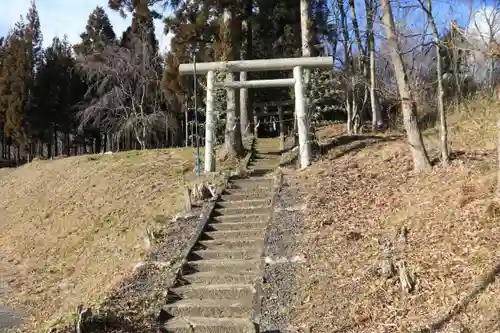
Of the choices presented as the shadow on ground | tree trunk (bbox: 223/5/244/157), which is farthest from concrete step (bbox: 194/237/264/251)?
tree trunk (bbox: 223/5/244/157)

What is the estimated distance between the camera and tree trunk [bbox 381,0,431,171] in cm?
995

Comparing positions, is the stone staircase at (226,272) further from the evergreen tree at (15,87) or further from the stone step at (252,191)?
the evergreen tree at (15,87)

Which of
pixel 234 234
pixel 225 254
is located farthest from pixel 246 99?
pixel 225 254

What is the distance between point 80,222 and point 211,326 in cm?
881

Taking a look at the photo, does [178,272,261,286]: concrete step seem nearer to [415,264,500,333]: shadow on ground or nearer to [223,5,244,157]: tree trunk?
[415,264,500,333]: shadow on ground

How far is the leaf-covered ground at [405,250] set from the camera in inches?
216

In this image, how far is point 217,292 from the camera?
7344 millimetres

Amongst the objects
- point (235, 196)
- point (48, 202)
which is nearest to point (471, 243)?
point (235, 196)

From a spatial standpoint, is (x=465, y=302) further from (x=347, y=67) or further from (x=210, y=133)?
(x=347, y=67)

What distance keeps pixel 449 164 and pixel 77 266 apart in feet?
25.7

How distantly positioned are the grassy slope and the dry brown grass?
124 inches

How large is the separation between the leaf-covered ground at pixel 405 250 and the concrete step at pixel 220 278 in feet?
2.41

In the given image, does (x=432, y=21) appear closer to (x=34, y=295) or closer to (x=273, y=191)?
(x=273, y=191)

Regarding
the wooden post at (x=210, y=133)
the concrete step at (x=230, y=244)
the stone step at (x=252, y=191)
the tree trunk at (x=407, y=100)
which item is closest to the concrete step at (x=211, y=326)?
the concrete step at (x=230, y=244)
